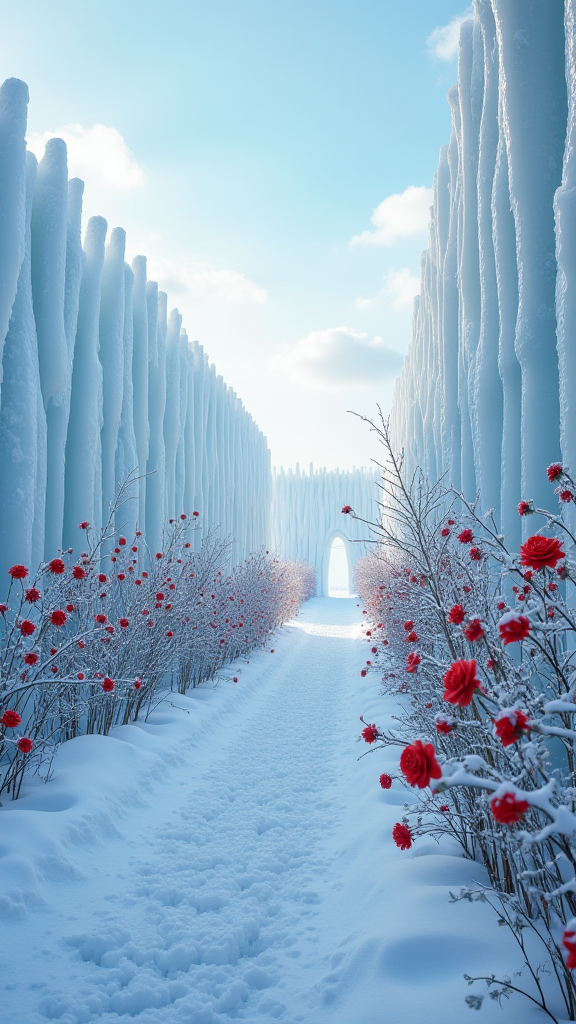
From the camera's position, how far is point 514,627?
1.09 meters

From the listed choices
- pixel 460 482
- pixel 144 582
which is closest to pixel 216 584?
pixel 144 582

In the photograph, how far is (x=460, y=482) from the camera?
5.78 meters

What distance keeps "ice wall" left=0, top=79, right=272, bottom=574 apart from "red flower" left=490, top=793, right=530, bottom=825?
3.39m

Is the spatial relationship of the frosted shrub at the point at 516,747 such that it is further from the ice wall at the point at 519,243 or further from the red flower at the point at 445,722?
the ice wall at the point at 519,243

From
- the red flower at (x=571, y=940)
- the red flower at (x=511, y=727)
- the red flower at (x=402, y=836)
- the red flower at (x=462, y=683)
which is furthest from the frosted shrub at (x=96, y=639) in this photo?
the red flower at (x=571, y=940)

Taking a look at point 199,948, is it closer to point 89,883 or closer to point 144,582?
point 89,883

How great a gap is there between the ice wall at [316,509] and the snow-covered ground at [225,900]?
68.3 feet

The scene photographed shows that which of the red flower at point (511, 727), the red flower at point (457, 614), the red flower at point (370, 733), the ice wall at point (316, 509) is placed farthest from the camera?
the ice wall at point (316, 509)

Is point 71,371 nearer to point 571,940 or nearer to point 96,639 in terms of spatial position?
point 96,639

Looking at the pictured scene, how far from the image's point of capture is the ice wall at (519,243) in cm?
245

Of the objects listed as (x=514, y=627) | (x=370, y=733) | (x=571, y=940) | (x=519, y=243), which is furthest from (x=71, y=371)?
(x=571, y=940)

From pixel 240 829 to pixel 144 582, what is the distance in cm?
233

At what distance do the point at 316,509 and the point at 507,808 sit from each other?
79.4ft

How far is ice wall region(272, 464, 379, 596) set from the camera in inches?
965
